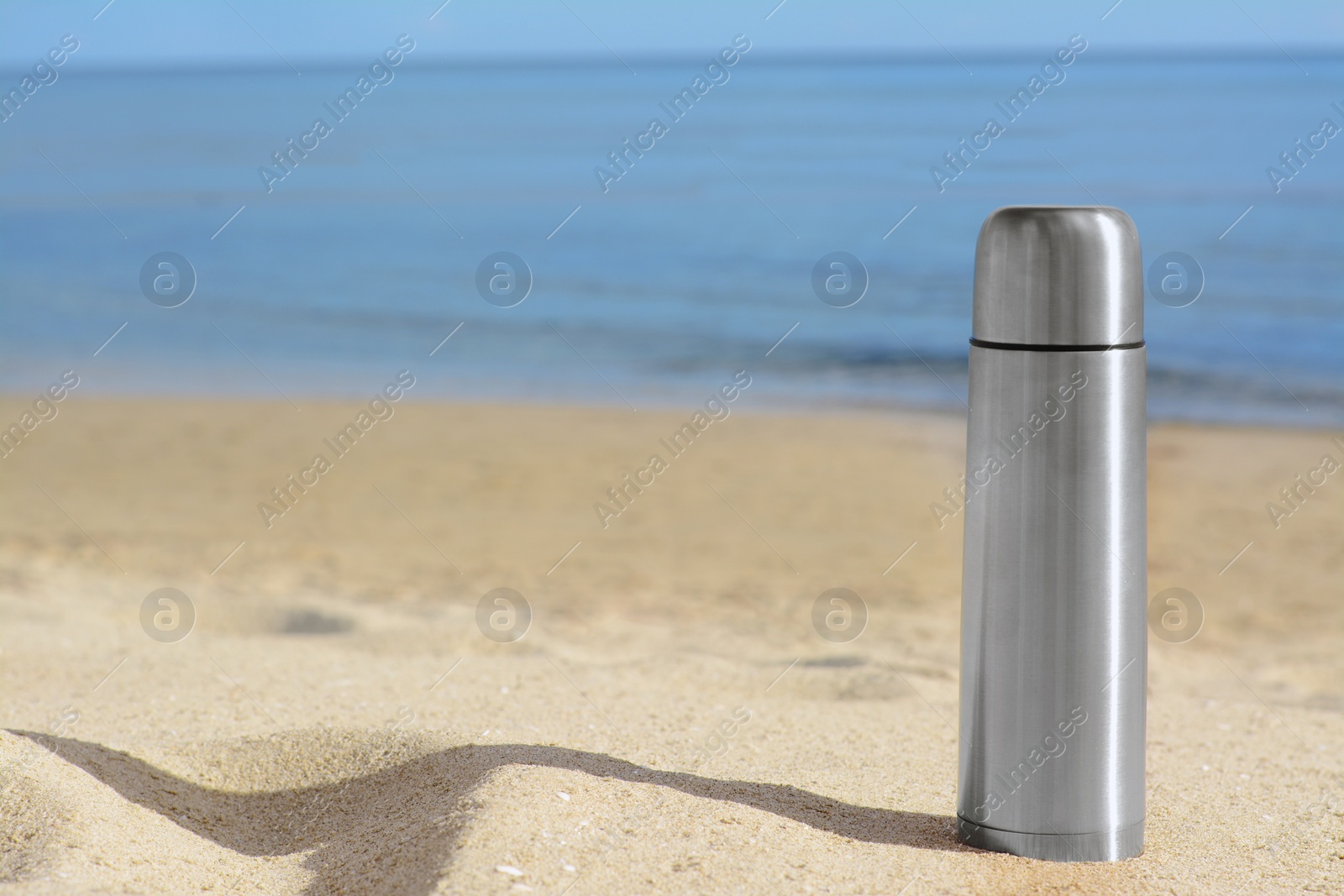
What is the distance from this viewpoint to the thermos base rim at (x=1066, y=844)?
261 centimetres

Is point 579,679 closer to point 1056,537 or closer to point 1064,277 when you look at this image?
point 1056,537

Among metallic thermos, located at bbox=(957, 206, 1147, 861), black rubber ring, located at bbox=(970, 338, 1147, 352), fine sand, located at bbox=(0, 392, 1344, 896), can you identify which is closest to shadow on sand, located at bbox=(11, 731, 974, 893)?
fine sand, located at bbox=(0, 392, 1344, 896)

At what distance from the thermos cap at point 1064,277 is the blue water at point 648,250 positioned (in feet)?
33.6

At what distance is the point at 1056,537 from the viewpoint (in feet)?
8.18

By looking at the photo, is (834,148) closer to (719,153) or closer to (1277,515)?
(719,153)

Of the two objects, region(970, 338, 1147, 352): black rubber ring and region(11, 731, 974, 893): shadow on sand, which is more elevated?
region(970, 338, 1147, 352): black rubber ring

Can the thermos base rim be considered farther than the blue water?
No

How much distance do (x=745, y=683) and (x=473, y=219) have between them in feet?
81.0

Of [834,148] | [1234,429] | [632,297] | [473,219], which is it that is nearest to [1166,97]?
[834,148]

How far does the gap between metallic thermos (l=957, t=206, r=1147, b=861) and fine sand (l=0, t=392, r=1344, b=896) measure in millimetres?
182

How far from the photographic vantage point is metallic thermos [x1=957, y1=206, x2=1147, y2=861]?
2438 mm

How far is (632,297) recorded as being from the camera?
19.7 metres

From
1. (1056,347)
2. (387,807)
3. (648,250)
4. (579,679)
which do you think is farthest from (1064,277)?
(648,250)

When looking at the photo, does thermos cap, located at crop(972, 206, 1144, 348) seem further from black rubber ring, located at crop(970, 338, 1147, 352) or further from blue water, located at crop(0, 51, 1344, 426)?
blue water, located at crop(0, 51, 1344, 426)
